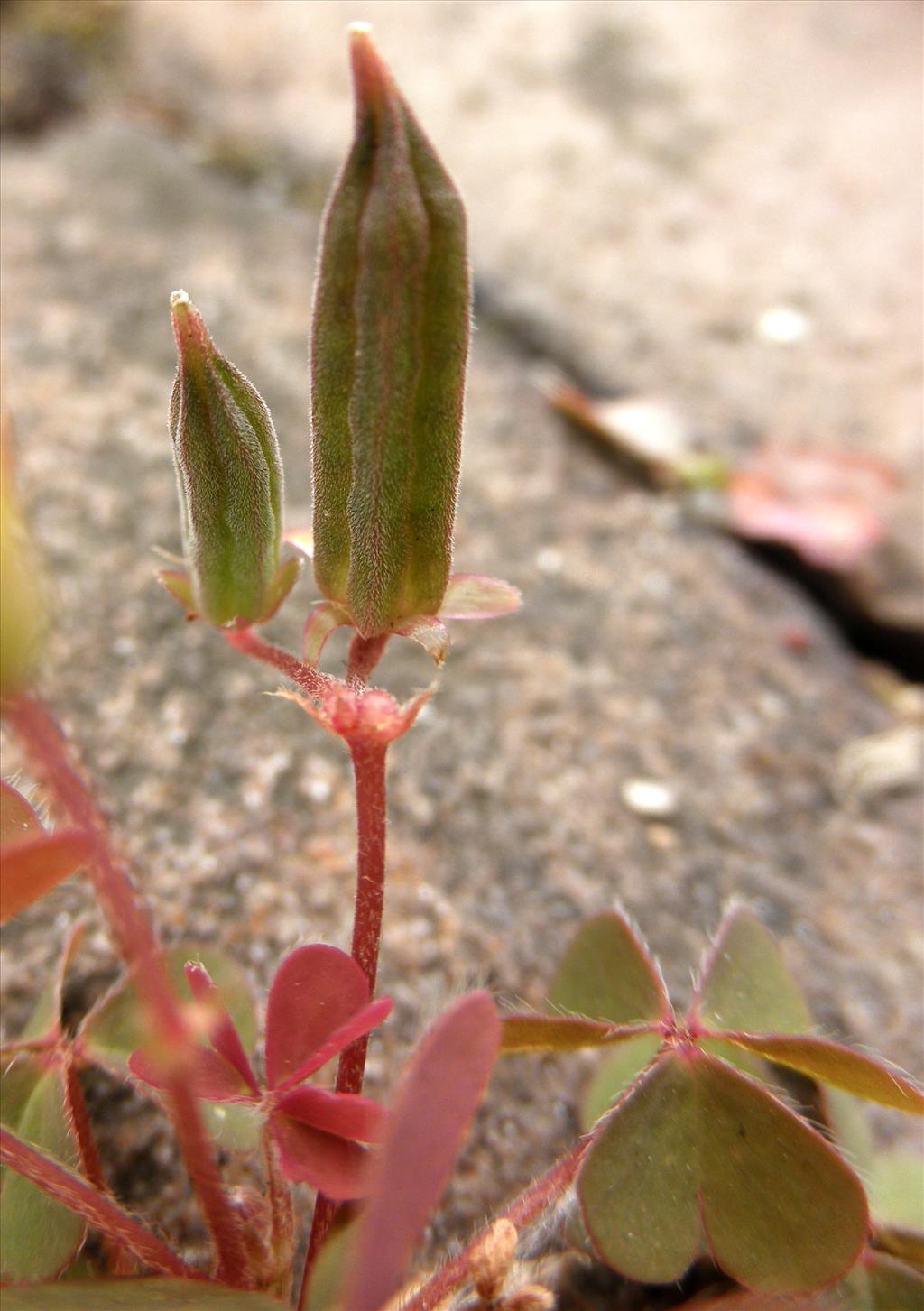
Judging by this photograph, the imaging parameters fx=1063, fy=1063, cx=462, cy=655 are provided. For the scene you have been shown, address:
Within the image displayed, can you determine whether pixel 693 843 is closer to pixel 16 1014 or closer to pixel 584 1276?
pixel 584 1276

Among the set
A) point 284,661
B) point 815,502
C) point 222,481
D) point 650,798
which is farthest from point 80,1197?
point 815,502

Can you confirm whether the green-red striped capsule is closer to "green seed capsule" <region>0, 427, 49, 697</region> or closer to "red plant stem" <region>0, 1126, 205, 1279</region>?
"green seed capsule" <region>0, 427, 49, 697</region>

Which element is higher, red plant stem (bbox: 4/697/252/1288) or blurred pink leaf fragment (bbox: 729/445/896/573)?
red plant stem (bbox: 4/697/252/1288)

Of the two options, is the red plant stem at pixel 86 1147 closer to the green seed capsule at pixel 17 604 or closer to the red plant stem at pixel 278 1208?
the red plant stem at pixel 278 1208

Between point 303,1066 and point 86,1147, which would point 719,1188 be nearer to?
point 303,1066

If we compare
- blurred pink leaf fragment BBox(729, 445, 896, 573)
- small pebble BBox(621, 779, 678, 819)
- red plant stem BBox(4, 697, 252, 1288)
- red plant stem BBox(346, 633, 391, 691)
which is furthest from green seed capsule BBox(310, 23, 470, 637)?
blurred pink leaf fragment BBox(729, 445, 896, 573)

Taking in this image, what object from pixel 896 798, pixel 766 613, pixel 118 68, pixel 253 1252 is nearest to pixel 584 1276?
pixel 253 1252
